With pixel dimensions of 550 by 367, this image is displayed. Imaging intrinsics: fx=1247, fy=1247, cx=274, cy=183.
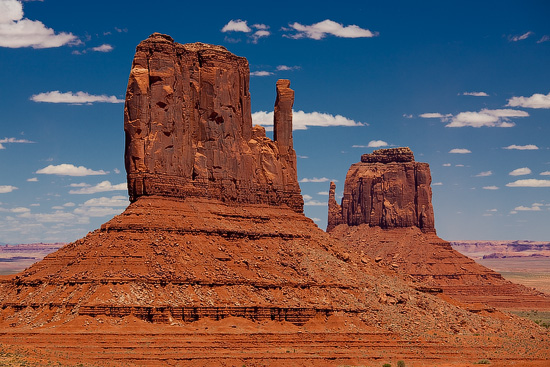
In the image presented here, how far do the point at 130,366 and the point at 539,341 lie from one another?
4141 centimetres

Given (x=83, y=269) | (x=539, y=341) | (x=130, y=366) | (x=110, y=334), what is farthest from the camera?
(x=539, y=341)

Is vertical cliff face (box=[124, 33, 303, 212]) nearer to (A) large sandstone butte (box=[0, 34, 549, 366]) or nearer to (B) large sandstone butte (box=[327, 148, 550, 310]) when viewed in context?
(A) large sandstone butte (box=[0, 34, 549, 366])

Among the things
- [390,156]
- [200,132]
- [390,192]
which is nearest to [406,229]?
[390,192]

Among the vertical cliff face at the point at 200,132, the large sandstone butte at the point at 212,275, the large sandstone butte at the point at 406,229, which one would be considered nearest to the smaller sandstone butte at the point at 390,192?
the large sandstone butte at the point at 406,229

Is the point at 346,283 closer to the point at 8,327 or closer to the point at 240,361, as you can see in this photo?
the point at 240,361

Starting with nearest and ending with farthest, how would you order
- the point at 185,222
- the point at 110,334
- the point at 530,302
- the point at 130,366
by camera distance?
the point at 130,366, the point at 110,334, the point at 185,222, the point at 530,302

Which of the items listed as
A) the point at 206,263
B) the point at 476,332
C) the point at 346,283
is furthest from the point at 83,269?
the point at 476,332

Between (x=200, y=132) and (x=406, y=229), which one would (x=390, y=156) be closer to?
(x=406, y=229)

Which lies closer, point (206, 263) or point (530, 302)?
point (206, 263)

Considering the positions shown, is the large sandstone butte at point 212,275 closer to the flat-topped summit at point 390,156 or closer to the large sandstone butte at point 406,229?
the large sandstone butte at point 406,229

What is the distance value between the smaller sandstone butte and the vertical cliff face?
66675 millimetres

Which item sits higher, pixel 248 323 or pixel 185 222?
pixel 185 222

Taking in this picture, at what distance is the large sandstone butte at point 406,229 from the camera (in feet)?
554

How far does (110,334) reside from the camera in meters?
84.7
